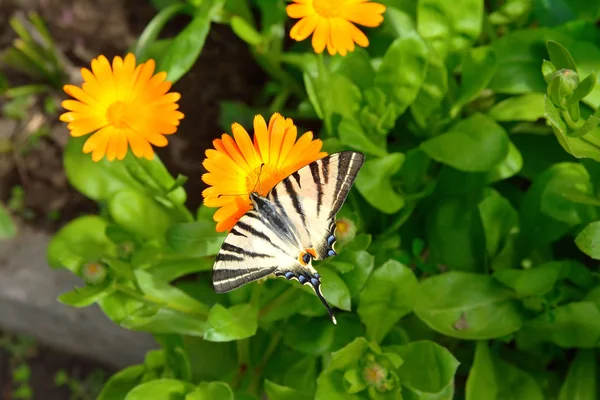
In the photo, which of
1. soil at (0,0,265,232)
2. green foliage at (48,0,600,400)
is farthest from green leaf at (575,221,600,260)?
soil at (0,0,265,232)

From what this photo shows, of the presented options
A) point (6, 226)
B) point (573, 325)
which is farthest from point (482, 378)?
point (6, 226)

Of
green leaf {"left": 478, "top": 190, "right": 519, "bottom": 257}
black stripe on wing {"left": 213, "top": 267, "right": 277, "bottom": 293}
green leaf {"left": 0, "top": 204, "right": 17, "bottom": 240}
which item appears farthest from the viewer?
green leaf {"left": 0, "top": 204, "right": 17, "bottom": 240}

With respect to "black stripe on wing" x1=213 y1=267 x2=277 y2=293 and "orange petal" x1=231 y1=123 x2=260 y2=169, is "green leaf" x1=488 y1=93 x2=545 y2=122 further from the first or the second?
"black stripe on wing" x1=213 y1=267 x2=277 y2=293

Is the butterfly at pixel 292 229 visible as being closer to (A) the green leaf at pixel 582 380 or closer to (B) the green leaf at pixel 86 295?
(B) the green leaf at pixel 86 295

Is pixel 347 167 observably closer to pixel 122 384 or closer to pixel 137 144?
pixel 137 144

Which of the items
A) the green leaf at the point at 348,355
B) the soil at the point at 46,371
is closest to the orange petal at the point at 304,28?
the green leaf at the point at 348,355

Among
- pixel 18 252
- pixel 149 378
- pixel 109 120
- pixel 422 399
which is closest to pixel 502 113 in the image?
pixel 422 399
